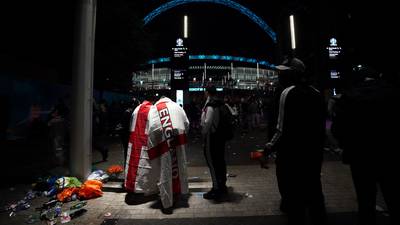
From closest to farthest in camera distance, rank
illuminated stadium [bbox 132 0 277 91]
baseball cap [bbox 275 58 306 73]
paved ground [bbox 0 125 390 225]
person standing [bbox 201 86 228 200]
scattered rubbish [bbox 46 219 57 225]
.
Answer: baseball cap [bbox 275 58 306 73] → scattered rubbish [bbox 46 219 57 225] → paved ground [bbox 0 125 390 225] → person standing [bbox 201 86 228 200] → illuminated stadium [bbox 132 0 277 91]

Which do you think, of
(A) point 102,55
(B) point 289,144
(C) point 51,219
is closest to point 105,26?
(A) point 102,55

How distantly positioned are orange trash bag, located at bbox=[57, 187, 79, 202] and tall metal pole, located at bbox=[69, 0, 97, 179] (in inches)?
22.2

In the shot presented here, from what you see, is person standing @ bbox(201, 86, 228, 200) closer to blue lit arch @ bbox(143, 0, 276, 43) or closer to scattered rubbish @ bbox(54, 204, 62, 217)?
scattered rubbish @ bbox(54, 204, 62, 217)

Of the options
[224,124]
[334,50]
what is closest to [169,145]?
[224,124]

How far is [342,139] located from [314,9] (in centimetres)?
2100

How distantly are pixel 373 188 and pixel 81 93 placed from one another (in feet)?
17.4

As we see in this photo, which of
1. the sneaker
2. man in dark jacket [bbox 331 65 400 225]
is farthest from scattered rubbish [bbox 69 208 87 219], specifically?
man in dark jacket [bbox 331 65 400 225]

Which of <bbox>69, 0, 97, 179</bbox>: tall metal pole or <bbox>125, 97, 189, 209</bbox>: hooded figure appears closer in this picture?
<bbox>125, 97, 189, 209</bbox>: hooded figure

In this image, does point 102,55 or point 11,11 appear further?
point 102,55

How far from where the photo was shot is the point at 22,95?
1287 cm

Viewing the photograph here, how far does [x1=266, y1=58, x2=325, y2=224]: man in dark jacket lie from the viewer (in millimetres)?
2773

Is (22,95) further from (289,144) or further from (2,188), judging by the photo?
(289,144)

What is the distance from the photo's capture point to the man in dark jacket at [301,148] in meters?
2.77

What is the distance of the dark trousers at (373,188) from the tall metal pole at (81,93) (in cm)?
495
